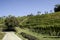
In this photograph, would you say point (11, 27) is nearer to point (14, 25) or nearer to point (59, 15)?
point (14, 25)

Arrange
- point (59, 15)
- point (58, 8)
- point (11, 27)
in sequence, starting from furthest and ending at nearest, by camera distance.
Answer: point (58, 8) → point (59, 15) → point (11, 27)

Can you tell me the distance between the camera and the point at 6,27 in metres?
72.2

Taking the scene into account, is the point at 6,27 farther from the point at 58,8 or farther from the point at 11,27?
the point at 58,8

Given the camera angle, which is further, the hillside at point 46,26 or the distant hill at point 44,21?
the distant hill at point 44,21

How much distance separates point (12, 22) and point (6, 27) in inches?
116

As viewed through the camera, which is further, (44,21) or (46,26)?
(44,21)

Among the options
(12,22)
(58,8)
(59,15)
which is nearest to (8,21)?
(12,22)

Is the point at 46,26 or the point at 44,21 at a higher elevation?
the point at 46,26

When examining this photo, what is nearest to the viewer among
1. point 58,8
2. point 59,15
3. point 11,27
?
point 11,27

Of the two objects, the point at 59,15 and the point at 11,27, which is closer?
the point at 11,27

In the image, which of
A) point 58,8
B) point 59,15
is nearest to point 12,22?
point 59,15

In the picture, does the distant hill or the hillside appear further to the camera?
the distant hill

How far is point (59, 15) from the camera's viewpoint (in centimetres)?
8194

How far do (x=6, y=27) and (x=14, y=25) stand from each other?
315 centimetres
